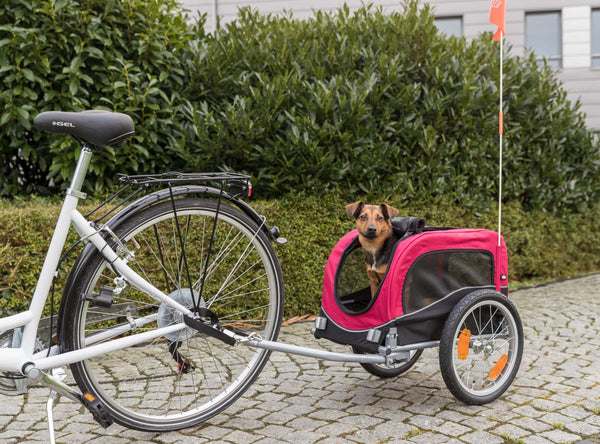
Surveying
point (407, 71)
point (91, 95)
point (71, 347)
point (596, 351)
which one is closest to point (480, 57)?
point (407, 71)

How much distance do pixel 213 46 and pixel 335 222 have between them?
2.01 m

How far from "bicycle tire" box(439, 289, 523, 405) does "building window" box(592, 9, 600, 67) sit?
1349cm

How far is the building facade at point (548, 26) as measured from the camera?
1447cm

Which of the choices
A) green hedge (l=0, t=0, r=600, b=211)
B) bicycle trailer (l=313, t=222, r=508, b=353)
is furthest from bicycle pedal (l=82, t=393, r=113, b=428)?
green hedge (l=0, t=0, r=600, b=211)

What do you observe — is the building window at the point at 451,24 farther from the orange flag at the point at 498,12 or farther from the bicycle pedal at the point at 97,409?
the bicycle pedal at the point at 97,409

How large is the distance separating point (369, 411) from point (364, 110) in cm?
311

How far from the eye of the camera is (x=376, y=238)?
138 inches

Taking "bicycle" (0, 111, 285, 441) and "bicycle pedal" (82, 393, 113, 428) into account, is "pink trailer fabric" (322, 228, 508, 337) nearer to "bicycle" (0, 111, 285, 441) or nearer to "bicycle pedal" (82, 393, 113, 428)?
"bicycle" (0, 111, 285, 441)

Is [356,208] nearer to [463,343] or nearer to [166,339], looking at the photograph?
[463,343]

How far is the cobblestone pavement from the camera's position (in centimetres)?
298

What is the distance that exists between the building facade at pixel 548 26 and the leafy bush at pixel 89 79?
9.62 meters

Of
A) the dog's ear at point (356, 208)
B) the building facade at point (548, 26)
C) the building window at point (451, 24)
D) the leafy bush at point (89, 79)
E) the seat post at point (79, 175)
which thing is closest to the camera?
the seat post at point (79, 175)

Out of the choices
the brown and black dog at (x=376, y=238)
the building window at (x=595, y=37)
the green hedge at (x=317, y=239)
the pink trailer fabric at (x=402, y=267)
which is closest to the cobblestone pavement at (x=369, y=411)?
the pink trailer fabric at (x=402, y=267)

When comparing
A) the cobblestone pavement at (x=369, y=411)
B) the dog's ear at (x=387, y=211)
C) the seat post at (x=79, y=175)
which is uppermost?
the seat post at (x=79, y=175)
